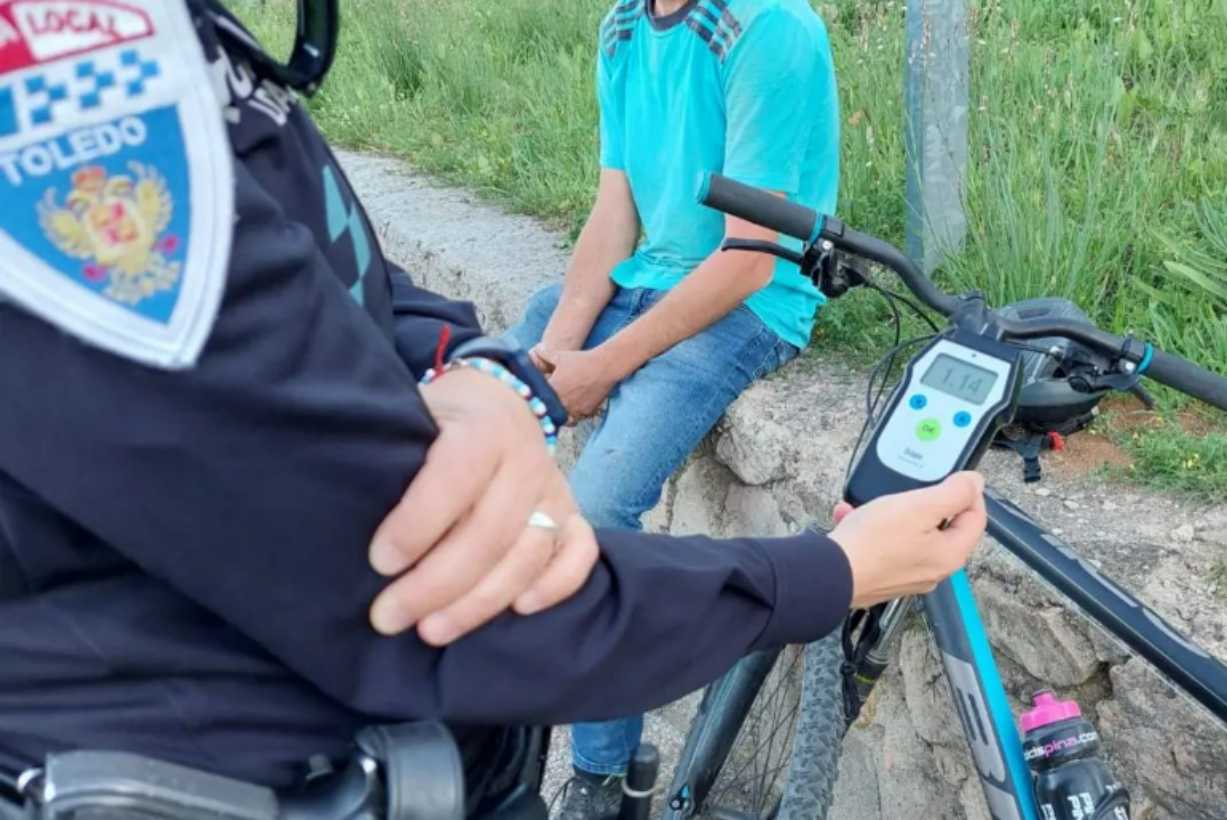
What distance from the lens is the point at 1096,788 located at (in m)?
1.58

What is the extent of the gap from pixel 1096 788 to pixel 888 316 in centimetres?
148

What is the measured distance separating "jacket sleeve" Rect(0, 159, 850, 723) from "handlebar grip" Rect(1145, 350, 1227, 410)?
71cm

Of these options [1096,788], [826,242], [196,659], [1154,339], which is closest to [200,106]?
[196,659]

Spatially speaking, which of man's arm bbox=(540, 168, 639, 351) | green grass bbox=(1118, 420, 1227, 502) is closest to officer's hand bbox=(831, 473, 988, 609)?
green grass bbox=(1118, 420, 1227, 502)

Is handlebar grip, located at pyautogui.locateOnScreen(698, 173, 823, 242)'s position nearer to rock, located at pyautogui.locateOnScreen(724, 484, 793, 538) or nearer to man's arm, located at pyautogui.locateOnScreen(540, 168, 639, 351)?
rock, located at pyautogui.locateOnScreen(724, 484, 793, 538)

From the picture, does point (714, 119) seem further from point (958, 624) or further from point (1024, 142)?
point (958, 624)

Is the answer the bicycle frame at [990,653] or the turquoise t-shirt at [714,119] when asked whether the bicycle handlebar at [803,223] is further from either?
the turquoise t-shirt at [714,119]

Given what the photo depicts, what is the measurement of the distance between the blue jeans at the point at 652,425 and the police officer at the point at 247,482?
1439 millimetres

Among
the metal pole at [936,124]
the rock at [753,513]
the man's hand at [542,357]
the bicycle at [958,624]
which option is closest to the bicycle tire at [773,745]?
the bicycle at [958,624]

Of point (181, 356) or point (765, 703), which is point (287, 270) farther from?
point (765, 703)

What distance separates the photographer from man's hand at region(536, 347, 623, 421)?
2.61m

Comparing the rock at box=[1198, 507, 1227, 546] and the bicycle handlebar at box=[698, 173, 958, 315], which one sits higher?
the bicycle handlebar at box=[698, 173, 958, 315]

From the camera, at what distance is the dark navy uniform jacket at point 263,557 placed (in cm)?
74

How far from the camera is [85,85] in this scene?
69 centimetres
